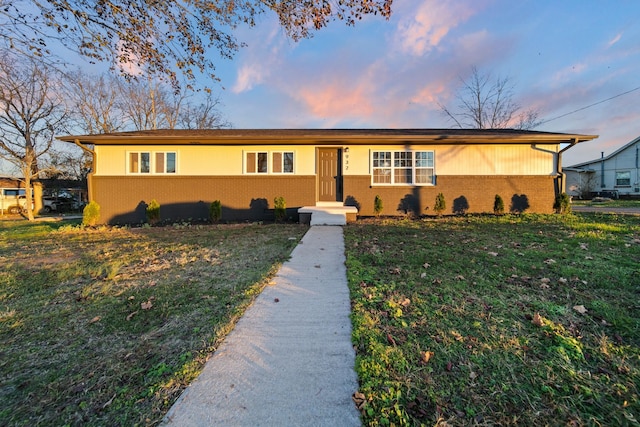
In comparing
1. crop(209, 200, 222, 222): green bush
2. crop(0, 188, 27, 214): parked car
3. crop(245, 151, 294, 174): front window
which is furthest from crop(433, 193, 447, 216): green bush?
crop(0, 188, 27, 214): parked car

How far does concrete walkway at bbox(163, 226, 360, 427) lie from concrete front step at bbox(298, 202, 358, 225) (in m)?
6.02

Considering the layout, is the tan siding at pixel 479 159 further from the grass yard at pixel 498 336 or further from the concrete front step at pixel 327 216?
the grass yard at pixel 498 336

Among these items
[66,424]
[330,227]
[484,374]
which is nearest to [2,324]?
[66,424]

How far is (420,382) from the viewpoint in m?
1.91

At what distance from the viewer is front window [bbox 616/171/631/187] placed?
25.7 meters

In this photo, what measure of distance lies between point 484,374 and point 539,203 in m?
11.9

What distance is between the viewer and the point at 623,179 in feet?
85.6

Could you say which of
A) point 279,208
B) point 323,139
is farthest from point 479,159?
point 279,208

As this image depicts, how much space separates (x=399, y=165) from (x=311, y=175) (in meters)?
3.47

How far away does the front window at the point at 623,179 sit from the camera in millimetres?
25656

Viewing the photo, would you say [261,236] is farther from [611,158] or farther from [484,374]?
[611,158]

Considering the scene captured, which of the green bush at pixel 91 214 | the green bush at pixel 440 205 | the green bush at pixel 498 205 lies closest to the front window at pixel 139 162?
the green bush at pixel 91 214

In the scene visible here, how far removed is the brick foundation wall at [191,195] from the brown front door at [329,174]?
56 cm

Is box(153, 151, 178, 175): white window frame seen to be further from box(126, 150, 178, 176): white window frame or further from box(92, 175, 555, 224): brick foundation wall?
box(92, 175, 555, 224): brick foundation wall
